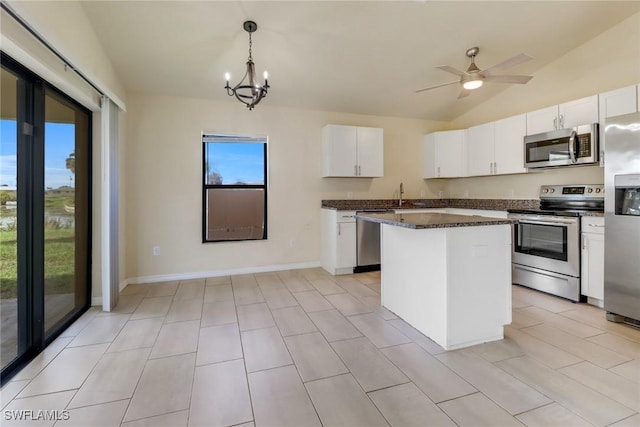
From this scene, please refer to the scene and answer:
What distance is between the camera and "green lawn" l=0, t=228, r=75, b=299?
187 centimetres

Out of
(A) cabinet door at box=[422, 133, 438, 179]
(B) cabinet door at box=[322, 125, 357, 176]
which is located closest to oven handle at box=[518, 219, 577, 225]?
(A) cabinet door at box=[422, 133, 438, 179]

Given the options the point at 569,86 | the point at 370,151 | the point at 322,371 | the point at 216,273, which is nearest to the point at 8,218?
the point at 322,371

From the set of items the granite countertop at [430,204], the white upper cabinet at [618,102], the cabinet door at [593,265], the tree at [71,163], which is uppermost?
the white upper cabinet at [618,102]

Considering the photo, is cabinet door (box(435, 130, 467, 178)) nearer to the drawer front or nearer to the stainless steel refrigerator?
the drawer front

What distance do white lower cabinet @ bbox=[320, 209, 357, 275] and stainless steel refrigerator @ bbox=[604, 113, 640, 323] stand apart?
2.61m

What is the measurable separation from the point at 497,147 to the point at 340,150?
223 cm

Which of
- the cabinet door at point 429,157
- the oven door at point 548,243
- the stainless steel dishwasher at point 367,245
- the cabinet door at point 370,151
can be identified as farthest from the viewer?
the cabinet door at point 429,157

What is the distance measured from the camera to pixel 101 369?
1907 millimetres

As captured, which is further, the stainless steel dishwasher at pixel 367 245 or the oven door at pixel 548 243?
the stainless steel dishwasher at pixel 367 245

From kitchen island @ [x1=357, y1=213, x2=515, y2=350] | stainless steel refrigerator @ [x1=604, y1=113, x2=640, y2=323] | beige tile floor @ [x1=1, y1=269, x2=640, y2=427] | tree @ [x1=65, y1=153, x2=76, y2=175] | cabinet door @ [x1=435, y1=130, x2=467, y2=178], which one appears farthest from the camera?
cabinet door @ [x1=435, y1=130, x2=467, y2=178]

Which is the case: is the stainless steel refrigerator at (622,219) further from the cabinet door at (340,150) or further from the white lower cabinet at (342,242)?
the cabinet door at (340,150)

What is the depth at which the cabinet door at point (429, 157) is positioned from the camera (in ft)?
16.5

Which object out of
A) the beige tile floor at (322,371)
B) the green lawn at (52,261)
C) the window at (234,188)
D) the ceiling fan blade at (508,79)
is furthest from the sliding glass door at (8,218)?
the ceiling fan blade at (508,79)

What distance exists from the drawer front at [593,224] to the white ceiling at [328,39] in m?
2.00
